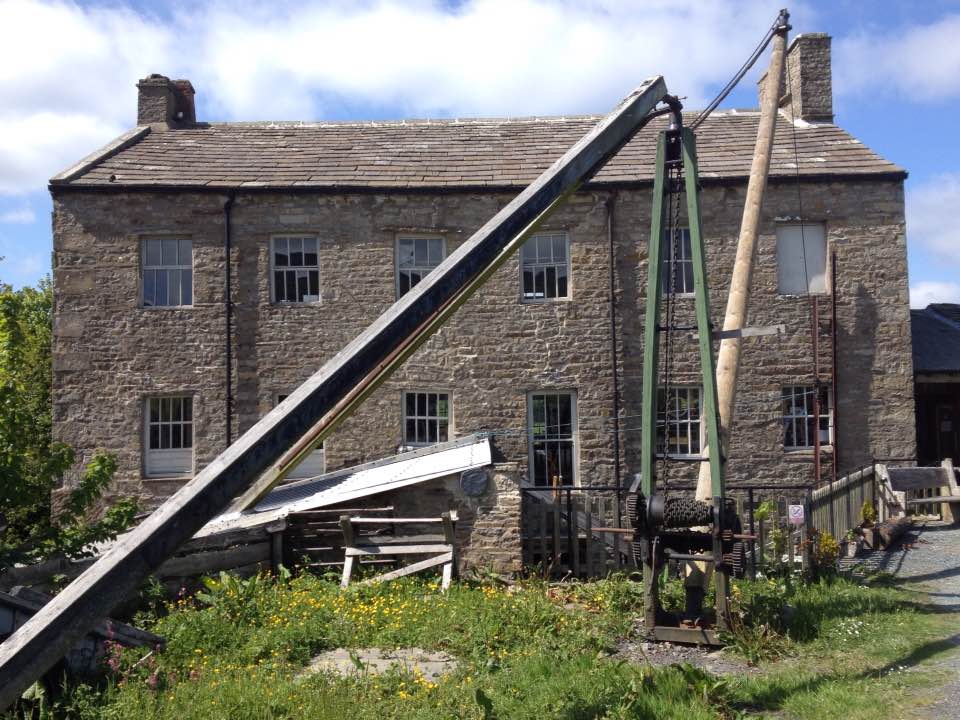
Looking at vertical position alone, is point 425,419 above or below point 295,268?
below

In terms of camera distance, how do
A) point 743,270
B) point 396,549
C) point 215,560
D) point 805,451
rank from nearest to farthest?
point 743,270, point 215,560, point 396,549, point 805,451

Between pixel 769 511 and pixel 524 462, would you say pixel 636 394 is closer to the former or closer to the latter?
pixel 524 462

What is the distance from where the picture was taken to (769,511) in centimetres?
1105

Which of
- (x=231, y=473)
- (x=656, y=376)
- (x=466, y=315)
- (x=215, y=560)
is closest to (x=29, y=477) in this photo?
(x=215, y=560)

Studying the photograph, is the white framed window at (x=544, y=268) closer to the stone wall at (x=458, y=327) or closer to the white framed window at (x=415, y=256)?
the stone wall at (x=458, y=327)

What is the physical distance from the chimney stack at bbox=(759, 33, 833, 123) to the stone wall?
2534mm

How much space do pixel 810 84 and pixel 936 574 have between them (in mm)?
10929

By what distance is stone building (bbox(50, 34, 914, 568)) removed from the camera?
15.3 meters

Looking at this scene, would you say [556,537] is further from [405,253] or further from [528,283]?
[405,253]

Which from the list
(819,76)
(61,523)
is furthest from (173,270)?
(819,76)

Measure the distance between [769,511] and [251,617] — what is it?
6807 mm

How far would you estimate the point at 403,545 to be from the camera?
10633 millimetres

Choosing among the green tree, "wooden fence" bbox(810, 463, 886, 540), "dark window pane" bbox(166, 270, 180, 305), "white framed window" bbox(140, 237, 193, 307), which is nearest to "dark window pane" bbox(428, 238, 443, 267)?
"white framed window" bbox(140, 237, 193, 307)

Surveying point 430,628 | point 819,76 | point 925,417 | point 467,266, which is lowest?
point 430,628
